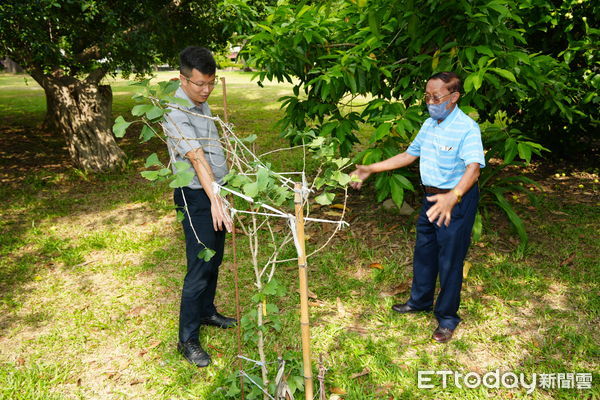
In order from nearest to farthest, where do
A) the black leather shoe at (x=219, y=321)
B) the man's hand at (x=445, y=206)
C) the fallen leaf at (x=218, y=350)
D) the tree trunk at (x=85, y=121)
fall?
the man's hand at (x=445, y=206)
the fallen leaf at (x=218, y=350)
the black leather shoe at (x=219, y=321)
the tree trunk at (x=85, y=121)

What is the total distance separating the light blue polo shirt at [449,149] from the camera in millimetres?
2881

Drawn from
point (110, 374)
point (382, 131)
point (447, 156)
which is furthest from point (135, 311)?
point (447, 156)

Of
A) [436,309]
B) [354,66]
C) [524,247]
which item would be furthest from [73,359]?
[524,247]

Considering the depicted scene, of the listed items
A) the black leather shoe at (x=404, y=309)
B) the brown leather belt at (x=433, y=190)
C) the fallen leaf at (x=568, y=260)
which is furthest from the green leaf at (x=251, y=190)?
the fallen leaf at (x=568, y=260)

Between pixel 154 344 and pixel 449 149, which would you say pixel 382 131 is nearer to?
pixel 449 149

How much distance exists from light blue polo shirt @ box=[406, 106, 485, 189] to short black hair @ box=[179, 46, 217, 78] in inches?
60.4

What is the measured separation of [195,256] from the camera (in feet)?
9.93

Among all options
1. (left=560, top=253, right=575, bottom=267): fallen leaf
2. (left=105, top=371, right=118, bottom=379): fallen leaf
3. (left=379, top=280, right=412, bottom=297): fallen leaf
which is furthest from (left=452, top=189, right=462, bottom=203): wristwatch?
(left=105, top=371, right=118, bottom=379): fallen leaf

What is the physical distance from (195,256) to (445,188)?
1.78 meters

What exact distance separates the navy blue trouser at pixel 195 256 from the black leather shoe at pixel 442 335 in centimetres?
169

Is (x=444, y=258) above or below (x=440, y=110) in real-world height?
below

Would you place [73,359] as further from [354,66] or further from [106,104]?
[106,104]

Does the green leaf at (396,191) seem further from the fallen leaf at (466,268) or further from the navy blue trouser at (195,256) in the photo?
the navy blue trouser at (195,256)

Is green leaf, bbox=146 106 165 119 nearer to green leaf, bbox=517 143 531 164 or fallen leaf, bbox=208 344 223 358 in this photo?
fallen leaf, bbox=208 344 223 358
